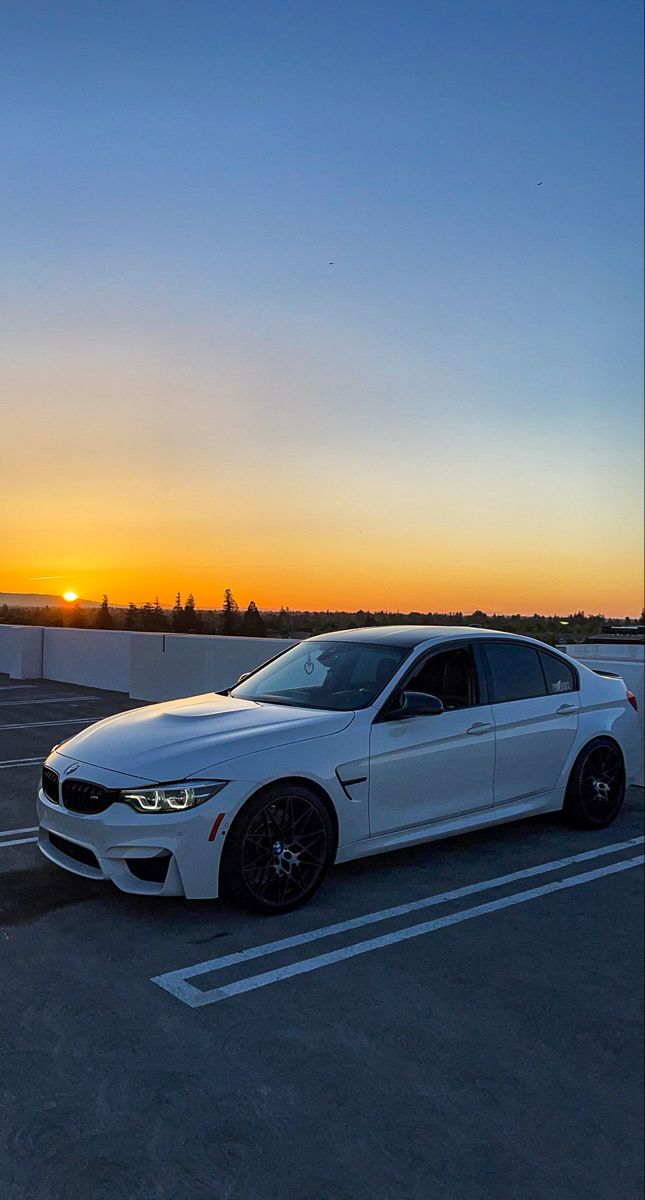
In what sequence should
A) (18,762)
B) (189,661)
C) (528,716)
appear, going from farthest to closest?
(189,661), (18,762), (528,716)

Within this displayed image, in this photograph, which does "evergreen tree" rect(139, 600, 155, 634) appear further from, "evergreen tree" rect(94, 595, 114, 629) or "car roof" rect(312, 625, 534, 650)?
"car roof" rect(312, 625, 534, 650)

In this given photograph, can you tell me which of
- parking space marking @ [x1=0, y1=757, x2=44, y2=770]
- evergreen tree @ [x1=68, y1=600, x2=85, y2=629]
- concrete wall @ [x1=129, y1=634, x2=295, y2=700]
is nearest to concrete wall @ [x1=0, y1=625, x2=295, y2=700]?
concrete wall @ [x1=129, y1=634, x2=295, y2=700]

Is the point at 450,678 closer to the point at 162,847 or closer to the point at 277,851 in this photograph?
the point at 277,851

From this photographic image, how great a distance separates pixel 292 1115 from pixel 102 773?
2.22 m

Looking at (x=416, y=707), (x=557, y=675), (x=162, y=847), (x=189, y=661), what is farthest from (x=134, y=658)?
(x=162, y=847)

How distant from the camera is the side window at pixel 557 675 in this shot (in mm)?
6477

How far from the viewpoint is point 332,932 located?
14.5 ft

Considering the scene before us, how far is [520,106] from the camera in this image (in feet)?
38.5

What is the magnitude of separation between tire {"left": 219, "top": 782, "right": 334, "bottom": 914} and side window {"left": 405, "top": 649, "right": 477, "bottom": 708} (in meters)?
1.29

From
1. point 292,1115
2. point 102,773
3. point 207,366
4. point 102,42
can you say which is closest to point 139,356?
point 207,366

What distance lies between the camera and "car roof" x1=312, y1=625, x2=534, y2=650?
598cm

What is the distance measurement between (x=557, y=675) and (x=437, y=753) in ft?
5.08

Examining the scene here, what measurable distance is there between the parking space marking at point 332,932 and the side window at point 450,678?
1161mm

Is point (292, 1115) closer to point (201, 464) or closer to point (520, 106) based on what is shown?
point (520, 106)
